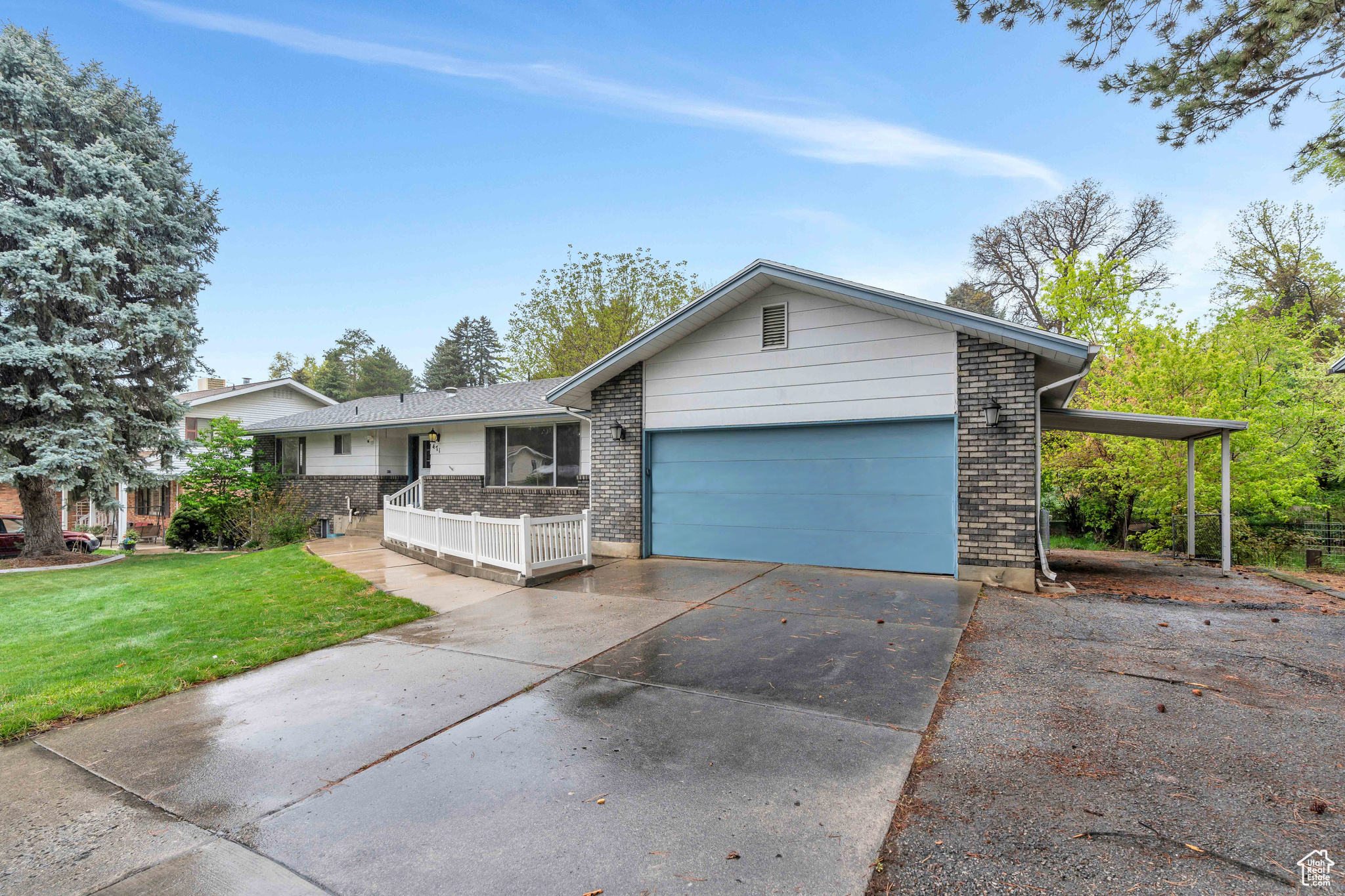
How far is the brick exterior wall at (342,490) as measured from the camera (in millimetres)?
16094

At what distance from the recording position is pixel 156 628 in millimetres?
6195

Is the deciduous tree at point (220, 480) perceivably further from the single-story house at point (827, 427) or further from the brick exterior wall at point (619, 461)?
the brick exterior wall at point (619, 461)

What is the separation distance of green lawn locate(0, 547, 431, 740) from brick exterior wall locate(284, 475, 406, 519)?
18.3ft

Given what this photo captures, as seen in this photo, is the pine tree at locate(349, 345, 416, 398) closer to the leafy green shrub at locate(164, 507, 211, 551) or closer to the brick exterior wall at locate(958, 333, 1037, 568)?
the leafy green shrub at locate(164, 507, 211, 551)

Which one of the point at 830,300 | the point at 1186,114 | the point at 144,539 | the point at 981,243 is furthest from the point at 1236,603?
the point at 144,539

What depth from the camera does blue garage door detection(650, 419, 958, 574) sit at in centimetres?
817

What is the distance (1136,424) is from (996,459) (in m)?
3.95

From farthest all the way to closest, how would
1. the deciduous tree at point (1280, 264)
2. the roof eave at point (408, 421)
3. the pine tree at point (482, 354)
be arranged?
1. the pine tree at point (482, 354)
2. the deciduous tree at point (1280, 264)
3. the roof eave at point (408, 421)

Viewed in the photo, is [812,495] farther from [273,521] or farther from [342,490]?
[273,521]

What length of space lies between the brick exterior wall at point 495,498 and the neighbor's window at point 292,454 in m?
5.72

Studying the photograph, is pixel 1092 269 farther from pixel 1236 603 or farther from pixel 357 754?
pixel 357 754

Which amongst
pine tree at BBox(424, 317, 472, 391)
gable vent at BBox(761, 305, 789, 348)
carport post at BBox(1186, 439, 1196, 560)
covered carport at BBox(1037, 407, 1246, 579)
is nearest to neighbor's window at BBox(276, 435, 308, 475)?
gable vent at BBox(761, 305, 789, 348)

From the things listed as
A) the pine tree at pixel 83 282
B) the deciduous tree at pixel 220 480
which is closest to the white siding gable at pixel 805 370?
the pine tree at pixel 83 282

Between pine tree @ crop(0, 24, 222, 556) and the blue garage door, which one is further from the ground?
pine tree @ crop(0, 24, 222, 556)
